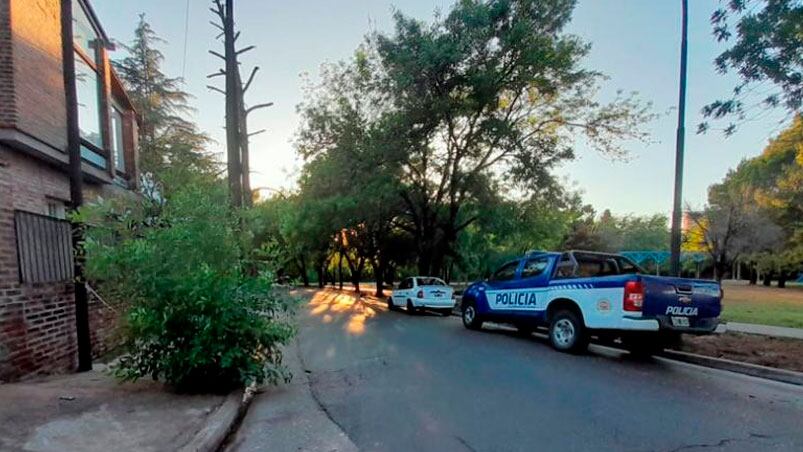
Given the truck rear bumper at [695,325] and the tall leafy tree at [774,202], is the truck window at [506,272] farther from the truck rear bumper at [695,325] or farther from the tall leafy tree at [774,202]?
the tall leafy tree at [774,202]

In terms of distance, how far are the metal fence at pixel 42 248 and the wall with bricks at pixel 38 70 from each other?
1.42 meters

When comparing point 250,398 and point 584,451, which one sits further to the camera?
point 250,398

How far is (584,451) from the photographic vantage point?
4395mm

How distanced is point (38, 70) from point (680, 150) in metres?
12.0

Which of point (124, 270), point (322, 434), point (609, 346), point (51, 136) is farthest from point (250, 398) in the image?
point (609, 346)

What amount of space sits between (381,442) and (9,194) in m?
6.21

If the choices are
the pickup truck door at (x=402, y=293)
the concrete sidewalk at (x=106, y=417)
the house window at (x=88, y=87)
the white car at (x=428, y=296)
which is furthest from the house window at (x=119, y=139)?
the pickup truck door at (x=402, y=293)

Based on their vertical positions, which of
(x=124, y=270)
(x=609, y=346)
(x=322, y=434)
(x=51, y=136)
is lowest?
(x=609, y=346)

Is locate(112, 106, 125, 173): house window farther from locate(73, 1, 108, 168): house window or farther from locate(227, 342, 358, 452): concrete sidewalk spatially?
locate(227, 342, 358, 452): concrete sidewalk

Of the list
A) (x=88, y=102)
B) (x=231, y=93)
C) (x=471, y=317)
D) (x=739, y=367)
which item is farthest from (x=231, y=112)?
(x=739, y=367)

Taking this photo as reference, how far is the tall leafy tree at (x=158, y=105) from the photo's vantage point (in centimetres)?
2834

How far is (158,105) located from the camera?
30578 mm

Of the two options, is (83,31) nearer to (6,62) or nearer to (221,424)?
(6,62)

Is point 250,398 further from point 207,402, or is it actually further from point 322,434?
point 322,434
